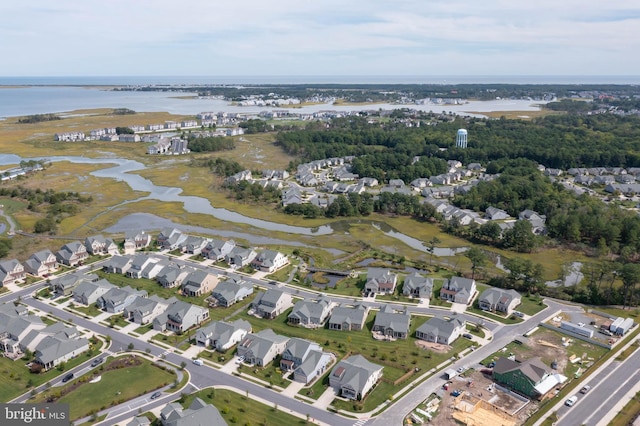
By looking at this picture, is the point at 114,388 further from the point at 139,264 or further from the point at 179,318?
the point at 139,264

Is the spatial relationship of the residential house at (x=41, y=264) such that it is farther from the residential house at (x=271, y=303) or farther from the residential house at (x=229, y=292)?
the residential house at (x=271, y=303)

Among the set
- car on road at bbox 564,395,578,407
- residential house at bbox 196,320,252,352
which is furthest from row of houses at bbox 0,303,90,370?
car on road at bbox 564,395,578,407

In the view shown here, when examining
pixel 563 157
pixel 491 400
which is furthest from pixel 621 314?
pixel 563 157

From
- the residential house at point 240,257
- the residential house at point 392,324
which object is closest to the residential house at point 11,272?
the residential house at point 240,257

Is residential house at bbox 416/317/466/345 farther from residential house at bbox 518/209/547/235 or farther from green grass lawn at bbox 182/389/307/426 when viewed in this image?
residential house at bbox 518/209/547/235

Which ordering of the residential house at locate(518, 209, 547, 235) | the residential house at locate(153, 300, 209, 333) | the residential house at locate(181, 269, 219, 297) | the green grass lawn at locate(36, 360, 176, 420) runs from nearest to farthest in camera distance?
the green grass lawn at locate(36, 360, 176, 420) → the residential house at locate(153, 300, 209, 333) → the residential house at locate(181, 269, 219, 297) → the residential house at locate(518, 209, 547, 235)

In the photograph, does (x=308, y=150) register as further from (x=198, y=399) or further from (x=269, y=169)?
(x=198, y=399)

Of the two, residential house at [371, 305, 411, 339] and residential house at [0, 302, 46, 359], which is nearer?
residential house at [0, 302, 46, 359]
